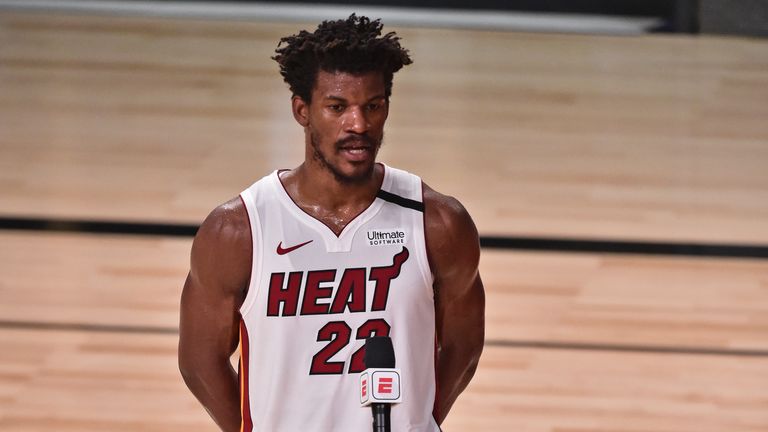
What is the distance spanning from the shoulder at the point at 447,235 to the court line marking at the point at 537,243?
11.1 feet

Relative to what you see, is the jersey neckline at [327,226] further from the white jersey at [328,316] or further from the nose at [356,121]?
the nose at [356,121]

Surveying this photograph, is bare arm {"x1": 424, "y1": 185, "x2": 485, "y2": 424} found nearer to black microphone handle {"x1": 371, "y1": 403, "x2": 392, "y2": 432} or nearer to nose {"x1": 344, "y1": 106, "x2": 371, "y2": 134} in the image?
nose {"x1": 344, "y1": 106, "x2": 371, "y2": 134}

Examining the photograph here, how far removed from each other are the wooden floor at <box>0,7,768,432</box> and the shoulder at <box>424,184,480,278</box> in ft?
6.75

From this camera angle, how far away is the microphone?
6.44ft

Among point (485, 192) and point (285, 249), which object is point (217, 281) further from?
point (485, 192)

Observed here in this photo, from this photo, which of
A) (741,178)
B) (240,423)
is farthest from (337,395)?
(741,178)

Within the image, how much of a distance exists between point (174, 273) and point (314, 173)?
10.8 ft

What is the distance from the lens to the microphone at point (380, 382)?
196 cm

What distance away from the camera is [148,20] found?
10.0 metres

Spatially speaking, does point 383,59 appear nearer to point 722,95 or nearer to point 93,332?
point 93,332

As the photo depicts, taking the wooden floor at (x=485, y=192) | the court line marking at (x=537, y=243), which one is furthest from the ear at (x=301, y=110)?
the court line marking at (x=537, y=243)

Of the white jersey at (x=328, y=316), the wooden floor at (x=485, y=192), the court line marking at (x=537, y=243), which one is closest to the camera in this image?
the white jersey at (x=328, y=316)

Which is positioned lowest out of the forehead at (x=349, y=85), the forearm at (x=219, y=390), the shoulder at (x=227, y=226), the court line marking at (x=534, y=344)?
the court line marking at (x=534, y=344)

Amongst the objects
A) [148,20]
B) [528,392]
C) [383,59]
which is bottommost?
[528,392]
